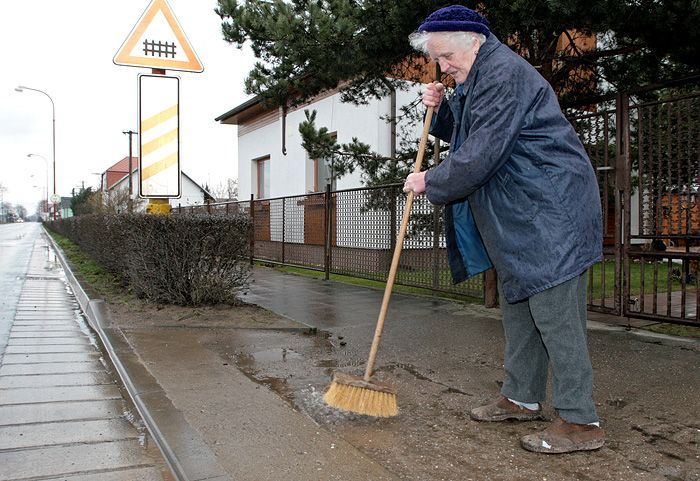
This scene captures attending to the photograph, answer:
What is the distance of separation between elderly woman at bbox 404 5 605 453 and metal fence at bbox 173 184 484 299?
4394 mm

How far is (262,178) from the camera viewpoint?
22.0 meters

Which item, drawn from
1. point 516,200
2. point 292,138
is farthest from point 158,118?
point 292,138

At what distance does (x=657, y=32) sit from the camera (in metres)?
5.18

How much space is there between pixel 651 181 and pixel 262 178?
709 inches

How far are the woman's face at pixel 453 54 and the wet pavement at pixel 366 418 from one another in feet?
6.00

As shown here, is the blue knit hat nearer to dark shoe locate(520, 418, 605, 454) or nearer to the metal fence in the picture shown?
dark shoe locate(520, 418, 605, 454)

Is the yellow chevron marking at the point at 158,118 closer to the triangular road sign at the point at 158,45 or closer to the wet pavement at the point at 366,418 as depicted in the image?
the triangular road sign at the point at 158,45

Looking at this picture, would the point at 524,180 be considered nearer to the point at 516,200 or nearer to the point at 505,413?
the point at 516,200

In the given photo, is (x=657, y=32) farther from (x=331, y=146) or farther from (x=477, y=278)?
(x=331, y=146)

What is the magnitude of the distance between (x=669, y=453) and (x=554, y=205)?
4.14 ft

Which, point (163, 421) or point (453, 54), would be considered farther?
point (163, 421)

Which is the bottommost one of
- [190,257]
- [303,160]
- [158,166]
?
[190,257]

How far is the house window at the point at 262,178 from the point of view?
21.6 metres

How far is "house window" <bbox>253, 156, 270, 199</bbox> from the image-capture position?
71.0 feet
